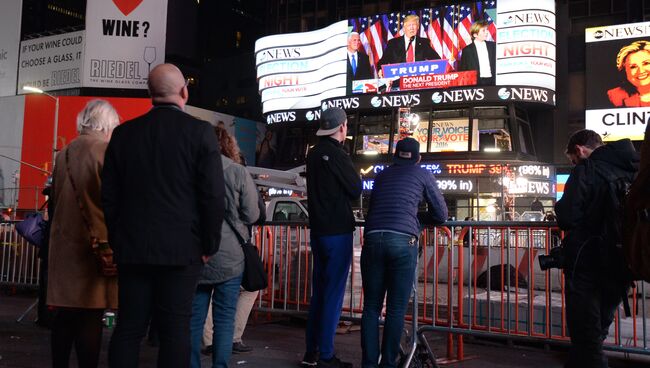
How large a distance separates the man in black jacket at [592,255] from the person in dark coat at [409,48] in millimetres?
24470

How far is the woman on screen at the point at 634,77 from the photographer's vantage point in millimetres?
26328

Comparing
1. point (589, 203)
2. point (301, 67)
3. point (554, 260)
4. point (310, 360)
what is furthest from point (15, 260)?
point (301, 67)

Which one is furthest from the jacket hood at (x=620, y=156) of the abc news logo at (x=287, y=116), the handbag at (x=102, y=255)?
the abc news logo at (x=287, y=116)

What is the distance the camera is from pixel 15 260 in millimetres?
11617

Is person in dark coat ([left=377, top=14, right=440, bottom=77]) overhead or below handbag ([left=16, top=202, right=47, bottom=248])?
overhead

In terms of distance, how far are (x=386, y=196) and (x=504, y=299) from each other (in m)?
2.94

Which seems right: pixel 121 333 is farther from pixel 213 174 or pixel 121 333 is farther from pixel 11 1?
pixel 11 1

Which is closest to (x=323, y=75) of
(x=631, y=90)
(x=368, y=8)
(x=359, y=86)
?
(x=359, y=86)

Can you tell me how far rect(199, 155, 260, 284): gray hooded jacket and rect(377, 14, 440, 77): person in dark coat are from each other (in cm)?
2427

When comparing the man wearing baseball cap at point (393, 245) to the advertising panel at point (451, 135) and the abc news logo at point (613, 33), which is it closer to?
the advertising panel at point (451, 135)

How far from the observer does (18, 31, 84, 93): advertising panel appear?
39.8m

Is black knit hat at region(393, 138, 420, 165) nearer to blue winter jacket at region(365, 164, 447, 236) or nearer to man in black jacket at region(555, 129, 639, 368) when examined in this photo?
blue winter jacket at region(365, 164, 447, 236)

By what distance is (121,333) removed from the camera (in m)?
3.88

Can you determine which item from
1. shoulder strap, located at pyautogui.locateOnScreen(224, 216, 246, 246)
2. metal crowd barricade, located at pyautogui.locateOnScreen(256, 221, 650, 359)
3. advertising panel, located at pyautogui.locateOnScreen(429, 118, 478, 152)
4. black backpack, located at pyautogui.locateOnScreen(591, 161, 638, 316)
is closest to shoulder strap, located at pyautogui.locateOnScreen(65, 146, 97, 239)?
shoulder strap, located at pyautogui.locateOnScreen(224, 216, 246, 246)
